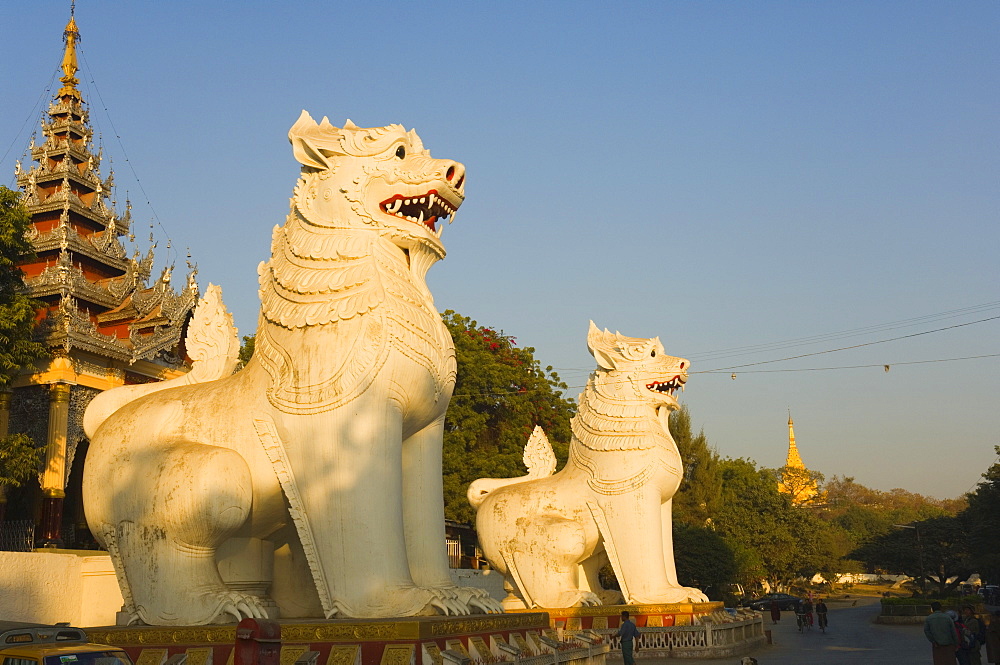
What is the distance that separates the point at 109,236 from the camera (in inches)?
880

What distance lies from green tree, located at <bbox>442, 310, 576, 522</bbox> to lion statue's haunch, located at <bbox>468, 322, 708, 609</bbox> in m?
9.39

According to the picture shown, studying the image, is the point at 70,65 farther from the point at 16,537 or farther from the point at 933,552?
the point at 933,552

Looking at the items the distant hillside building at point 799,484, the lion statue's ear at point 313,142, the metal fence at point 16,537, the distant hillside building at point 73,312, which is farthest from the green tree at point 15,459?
the distant hillside building at point 799,484

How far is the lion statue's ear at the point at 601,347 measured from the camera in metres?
14.3

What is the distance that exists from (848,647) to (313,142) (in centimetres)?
1313

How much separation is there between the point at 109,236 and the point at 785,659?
57.8ft

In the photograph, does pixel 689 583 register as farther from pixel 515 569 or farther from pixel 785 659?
pixel 515 569

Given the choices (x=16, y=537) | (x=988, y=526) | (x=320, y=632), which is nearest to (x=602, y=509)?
(x=320, y=632)

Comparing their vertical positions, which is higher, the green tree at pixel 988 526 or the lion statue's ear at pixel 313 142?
the lion statue's ear at pixel 313 142

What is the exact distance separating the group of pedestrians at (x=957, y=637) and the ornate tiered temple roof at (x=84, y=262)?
53.8 ft

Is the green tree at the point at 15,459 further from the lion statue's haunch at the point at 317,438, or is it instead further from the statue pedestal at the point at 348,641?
the statue pedestal at the point at 348,641

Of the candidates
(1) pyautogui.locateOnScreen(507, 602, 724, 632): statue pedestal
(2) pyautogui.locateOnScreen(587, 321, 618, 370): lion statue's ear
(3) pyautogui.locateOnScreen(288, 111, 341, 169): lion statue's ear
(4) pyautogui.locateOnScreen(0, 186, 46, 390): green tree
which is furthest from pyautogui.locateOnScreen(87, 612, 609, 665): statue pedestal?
(4) pyautogui.locateOnScreen(0, 186, 46, 390): green tree

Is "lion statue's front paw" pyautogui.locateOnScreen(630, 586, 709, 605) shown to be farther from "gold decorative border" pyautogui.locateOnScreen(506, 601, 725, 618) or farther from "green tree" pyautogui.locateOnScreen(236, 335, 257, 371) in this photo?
"green tree" pyautogui.locateOnScreen(236, 335, 257, 371)

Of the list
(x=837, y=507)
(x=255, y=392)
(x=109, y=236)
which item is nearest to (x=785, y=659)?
(x=255, y=392)
